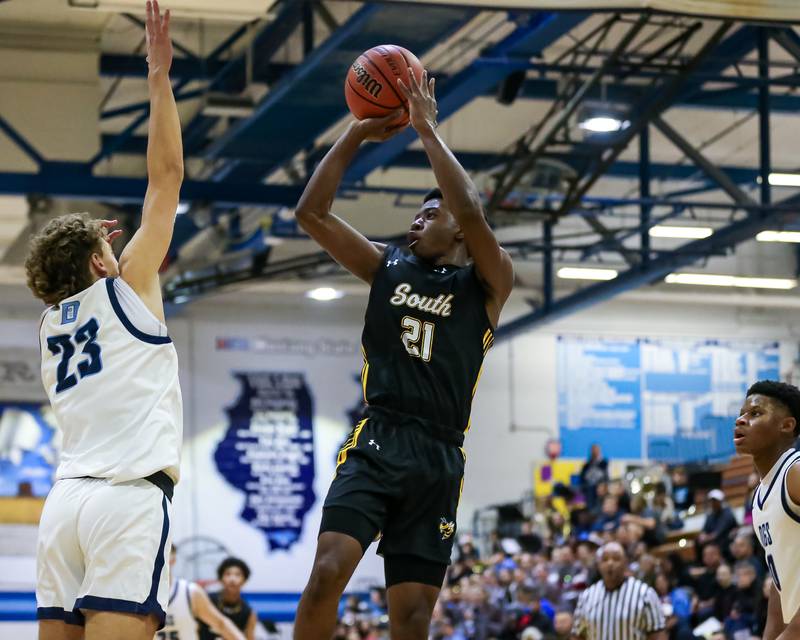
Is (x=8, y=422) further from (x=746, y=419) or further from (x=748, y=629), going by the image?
(x=746, y=419)

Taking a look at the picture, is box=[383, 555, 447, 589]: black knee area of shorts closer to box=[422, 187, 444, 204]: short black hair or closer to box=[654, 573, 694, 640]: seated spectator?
box=[422, 187, 444, 204]: short black hair

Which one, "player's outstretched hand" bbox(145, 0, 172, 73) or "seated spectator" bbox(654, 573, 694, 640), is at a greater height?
"player's outstretched hand" bbox(145, 0, 172, 73)

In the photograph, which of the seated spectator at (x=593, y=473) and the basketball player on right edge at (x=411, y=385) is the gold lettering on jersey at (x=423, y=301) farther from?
the seated spectator at (x=593, y=473)

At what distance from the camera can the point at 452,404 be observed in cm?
582

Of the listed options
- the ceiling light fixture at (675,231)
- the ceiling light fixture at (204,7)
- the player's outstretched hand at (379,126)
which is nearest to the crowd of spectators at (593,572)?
the ceiling light fixture at (675,231)

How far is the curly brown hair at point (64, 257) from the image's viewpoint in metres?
4.95

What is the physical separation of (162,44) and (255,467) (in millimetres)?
21659

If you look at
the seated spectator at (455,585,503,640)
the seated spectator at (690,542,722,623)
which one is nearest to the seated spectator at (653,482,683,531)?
the seated spectator at (455,585,503,640)

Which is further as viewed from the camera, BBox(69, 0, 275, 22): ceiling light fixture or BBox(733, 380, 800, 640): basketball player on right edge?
BBox(69, 0, 275, 22): ceiling light fixture

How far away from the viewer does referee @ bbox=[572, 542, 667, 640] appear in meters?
12.0

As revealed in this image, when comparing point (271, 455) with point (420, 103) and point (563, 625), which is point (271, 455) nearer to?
point (563, 625)

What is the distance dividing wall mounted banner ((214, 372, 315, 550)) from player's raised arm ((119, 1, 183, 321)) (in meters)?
21.6

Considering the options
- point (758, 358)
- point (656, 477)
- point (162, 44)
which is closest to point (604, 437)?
point (758, 358)

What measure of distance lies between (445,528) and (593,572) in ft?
40.4
